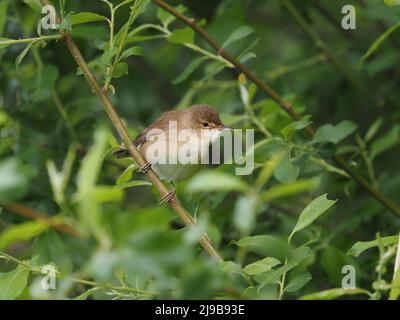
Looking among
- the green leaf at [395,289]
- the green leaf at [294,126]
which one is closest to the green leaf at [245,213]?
the green leaf at [395,289]

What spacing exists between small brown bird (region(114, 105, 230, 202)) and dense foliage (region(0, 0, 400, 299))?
0.16m

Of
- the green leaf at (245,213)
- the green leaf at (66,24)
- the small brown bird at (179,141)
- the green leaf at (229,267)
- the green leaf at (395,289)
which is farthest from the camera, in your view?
the small brown bird at (179,141)

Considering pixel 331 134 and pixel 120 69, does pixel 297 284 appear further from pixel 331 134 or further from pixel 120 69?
pixel 331 134

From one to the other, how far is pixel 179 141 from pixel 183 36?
62 centimetres

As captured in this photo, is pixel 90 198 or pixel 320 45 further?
pixel 320 45

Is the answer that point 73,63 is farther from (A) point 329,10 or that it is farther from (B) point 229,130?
(A) point 329,10

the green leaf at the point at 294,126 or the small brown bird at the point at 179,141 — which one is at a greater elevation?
the small brown bird at the point at 179,141

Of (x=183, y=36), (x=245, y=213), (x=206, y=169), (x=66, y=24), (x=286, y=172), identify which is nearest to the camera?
(x=245, y=213)

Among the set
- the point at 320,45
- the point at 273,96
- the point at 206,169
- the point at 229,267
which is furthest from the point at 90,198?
the point at 320,45

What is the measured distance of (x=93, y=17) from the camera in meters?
2.87

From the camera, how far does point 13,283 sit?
2.37m

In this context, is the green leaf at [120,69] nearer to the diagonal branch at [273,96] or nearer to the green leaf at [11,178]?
the diagonal branch at [273,96]

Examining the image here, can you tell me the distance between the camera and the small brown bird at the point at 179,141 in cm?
383

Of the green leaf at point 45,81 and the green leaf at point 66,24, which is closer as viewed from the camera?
the green leaf at point 66,24
